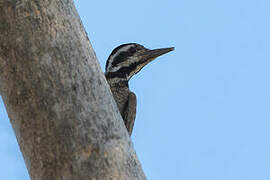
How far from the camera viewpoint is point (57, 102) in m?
2.22

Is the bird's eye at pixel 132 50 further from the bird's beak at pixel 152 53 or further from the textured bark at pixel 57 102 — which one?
the textured bark at pixel 57 102

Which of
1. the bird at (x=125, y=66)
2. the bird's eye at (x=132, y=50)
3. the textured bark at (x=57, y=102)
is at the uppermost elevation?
the textured bark at (x=57, y=102)

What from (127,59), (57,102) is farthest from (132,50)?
(57,102)

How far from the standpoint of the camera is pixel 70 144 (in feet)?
7.07

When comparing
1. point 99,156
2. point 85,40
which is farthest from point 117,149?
point 85,40

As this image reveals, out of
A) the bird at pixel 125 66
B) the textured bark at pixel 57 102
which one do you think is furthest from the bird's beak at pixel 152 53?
the textured bark at pixel 57 102

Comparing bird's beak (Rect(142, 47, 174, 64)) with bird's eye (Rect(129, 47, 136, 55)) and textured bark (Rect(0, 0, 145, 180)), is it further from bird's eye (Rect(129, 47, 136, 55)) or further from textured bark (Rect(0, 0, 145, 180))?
textured bark (Rect(0, 0, 145, 180))

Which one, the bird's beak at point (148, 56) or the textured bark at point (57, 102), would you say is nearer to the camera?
the textured bark at point (57, 102)

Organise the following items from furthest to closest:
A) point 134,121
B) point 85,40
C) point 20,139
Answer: point 134,121
point 85,40
point 20,139

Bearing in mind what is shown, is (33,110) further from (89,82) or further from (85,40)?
(85,40)

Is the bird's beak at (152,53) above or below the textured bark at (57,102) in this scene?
below

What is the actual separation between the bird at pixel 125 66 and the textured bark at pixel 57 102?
2.19 m

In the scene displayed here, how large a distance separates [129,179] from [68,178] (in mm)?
247

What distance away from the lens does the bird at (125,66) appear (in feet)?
15.3
